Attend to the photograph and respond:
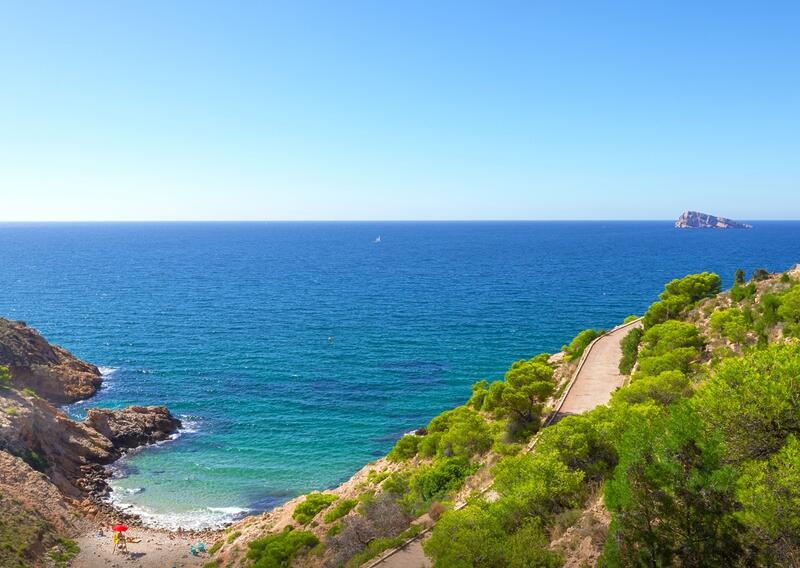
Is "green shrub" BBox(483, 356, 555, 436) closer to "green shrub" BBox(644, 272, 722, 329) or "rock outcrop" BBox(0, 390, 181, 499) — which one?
"green shrub" BBox(644, 272, 722, 329)

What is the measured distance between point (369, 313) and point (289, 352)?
23441mm

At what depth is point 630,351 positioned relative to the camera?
42281 millimetres

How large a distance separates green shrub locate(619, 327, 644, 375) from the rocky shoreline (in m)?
39.4

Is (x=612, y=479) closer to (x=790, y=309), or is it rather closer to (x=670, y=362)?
(x=670, y=362)

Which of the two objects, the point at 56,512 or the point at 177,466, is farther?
the point at 177,466

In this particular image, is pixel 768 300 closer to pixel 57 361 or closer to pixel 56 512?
pixel 56 512

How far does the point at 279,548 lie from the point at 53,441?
29.4 meters

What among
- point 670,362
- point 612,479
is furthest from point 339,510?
point 670,362

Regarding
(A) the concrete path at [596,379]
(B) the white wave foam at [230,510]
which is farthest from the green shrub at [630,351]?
(B) the white wave foam at [230,510]

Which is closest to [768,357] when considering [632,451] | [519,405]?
[632,451]

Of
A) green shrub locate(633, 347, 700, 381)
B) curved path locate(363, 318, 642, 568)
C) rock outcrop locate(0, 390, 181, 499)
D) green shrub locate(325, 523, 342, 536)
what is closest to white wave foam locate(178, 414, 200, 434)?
rock outcrop locate(0, 390, 181, 499)

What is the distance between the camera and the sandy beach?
33812 mm

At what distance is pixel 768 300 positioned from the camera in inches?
1395

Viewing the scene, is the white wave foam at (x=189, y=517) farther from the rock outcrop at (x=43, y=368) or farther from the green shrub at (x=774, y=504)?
the green shrub at (x=774, y=504)
